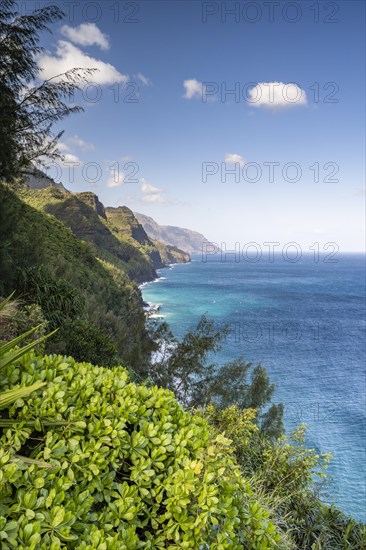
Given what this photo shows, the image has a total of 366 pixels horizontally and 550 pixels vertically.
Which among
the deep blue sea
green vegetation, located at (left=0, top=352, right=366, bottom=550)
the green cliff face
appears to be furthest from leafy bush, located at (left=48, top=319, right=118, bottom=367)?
the green cliff face

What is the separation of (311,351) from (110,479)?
1658 inches

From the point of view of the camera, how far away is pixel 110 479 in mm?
2342

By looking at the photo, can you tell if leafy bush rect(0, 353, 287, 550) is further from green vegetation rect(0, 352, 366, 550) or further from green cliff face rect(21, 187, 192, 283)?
green cliff face rect(21, 187, 192, 283)

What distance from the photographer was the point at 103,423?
250 cm

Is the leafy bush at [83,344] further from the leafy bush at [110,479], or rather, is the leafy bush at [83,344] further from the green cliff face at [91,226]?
the green cliff face at [91,226]

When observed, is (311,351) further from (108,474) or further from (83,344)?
(108,474)

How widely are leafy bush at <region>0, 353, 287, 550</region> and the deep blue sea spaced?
5665 millimetres

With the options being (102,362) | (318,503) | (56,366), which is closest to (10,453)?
(56,366)

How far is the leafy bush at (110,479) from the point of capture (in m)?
2.01

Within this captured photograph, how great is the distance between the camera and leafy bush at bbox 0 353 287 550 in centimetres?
201

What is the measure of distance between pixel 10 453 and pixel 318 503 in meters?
5.86

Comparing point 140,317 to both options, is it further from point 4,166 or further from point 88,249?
point 88,249

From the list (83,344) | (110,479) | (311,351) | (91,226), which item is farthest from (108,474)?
(91,226)

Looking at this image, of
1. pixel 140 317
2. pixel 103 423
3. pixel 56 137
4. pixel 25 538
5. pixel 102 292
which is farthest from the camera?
pixel 102 292
